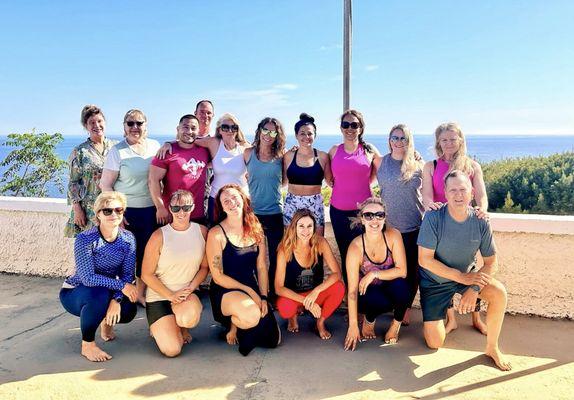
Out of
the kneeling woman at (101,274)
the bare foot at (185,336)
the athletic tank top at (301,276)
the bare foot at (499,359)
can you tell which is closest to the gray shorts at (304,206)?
the athletic tank top at (301,276)

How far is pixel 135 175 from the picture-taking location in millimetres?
3875

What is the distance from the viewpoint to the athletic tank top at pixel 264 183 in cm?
397

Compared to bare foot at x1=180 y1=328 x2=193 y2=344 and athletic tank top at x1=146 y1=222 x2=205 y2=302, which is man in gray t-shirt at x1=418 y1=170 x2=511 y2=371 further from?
bare foot at x1=180 y1=328 x2=193 y2=344

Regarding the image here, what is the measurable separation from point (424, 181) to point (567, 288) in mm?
1567

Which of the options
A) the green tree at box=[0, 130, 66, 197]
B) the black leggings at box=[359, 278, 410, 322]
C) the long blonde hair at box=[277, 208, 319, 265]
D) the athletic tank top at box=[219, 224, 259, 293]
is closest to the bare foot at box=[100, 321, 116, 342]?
the athletic tank top at box=[219, 224, 259, 293]

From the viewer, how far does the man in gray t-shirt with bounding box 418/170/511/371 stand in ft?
10.7

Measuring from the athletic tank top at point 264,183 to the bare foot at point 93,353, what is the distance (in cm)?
160

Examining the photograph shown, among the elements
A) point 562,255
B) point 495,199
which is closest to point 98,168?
point 562,255

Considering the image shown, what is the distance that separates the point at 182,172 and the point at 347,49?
2.20 metres

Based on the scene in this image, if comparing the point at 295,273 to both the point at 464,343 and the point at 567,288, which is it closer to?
the point at 464,343

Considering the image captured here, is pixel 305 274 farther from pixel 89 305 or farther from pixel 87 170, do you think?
pixel 87 170

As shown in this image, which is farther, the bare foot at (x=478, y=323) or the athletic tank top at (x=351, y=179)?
the athletic tank top at (x=351, y=179)

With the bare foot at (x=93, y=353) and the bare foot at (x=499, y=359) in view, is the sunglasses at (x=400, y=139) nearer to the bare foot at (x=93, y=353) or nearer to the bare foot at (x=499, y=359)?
the bare foot at (x=499, y=359)

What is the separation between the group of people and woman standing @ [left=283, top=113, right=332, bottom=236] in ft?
0.04
